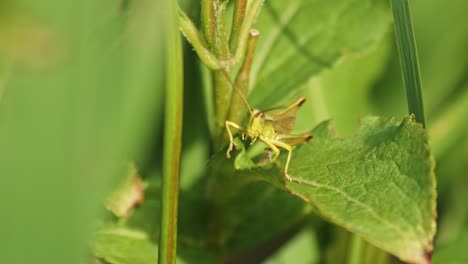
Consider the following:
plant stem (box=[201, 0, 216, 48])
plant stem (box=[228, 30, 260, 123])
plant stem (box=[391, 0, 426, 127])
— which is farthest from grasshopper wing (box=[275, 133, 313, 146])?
plant stem (box=[201, 0, 216, 48])

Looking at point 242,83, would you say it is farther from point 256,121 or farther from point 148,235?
point 148,235

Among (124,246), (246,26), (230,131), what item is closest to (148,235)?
(124,246)

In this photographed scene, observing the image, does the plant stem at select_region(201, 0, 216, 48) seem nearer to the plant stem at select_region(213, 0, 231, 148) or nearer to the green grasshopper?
the plant stem at select_region(213, 0, 231, 148)

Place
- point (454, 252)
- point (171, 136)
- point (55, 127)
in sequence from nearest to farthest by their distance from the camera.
A: point (55, 127) < point (171, 136) < point (454, 252)

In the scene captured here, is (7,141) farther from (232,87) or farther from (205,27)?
(232,87)

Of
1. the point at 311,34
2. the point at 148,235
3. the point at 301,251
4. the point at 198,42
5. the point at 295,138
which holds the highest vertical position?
the point at 198,42

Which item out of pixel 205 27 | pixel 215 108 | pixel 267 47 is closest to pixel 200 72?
pixel 267 47

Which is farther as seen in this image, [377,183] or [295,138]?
[295,138]

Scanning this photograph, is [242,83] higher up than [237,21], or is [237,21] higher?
[237,21]
